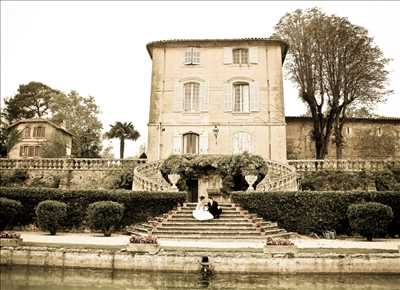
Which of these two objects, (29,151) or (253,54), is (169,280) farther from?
(29,151)

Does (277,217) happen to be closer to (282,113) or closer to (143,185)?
(143,185)

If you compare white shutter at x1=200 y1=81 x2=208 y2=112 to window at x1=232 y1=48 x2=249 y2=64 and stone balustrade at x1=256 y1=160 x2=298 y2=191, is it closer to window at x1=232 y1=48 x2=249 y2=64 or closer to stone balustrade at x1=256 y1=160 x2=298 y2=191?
window at x1=232 y1=48 x2=249 y2=64

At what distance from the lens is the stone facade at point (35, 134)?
4050 centimetres

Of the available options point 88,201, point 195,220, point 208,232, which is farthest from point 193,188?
point 208,232

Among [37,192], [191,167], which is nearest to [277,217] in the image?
[191,167]

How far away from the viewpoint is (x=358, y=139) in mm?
33531

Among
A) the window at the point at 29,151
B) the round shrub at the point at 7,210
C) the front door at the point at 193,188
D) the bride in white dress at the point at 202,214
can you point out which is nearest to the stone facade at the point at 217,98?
the front door at the point at 193,188

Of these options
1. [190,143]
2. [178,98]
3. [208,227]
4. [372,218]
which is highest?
[178,98]

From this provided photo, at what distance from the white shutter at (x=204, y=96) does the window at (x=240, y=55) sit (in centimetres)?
267

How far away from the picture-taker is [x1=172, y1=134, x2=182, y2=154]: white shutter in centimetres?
2659

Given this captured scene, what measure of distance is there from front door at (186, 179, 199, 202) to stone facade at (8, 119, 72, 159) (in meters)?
21.4

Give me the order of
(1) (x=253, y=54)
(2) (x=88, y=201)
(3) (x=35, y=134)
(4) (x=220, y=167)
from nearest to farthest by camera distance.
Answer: (2) (x=88, y=201) → (4) (x=220, y=167) → (1) (x=253, y=54) → (3) (x=35, y=134)

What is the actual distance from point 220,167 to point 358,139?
16384mm

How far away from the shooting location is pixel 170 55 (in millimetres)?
28125
